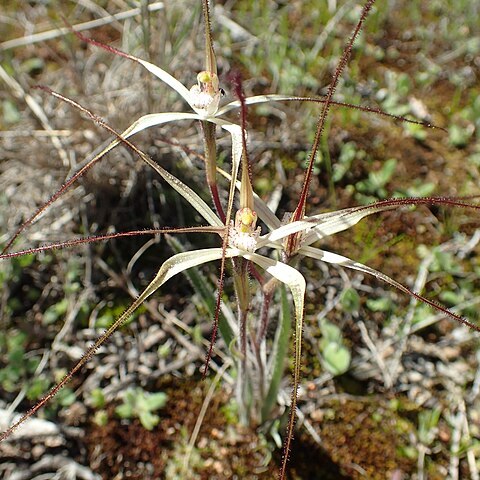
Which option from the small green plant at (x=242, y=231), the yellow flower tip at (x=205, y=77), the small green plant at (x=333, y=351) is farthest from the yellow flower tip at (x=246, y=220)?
the small green plant at (x=333, y=351)

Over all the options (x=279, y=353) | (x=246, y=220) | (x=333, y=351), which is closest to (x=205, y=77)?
(x=246, y=220)

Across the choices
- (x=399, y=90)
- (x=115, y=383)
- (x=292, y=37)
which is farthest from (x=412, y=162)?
(x=115, y=383)

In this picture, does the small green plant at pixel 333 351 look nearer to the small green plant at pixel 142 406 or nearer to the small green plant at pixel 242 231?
the small green plant at pixel 242 231

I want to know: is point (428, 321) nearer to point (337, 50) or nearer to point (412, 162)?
point (412, 162)

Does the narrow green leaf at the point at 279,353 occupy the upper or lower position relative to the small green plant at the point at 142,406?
upper

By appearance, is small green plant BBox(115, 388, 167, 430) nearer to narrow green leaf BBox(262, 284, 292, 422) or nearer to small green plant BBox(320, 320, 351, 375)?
narrow green leaf BBox(262, 284, 292, 422)

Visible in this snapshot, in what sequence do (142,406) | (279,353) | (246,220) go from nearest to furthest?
(246,220)
(279,353)
(142,406)

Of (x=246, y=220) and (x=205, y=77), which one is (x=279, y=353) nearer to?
(x=246, y=220)

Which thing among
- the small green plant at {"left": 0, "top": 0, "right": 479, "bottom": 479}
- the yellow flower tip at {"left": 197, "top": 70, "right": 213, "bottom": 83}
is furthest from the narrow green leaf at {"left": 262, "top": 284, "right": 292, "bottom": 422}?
the yellow flower tip at {"left": 197, "top": 70, "right": 213, "bottom": 83}
